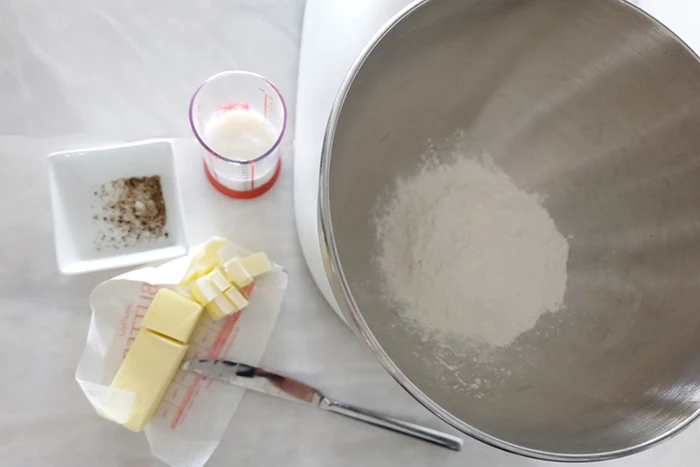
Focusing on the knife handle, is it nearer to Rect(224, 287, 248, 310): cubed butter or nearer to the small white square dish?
Rect(224, 287, 248, 310): cubed butter

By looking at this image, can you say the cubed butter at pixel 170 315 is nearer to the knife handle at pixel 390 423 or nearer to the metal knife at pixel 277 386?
the metal knife at pixel 277 386

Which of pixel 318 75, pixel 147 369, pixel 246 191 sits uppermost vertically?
pixel 318 75

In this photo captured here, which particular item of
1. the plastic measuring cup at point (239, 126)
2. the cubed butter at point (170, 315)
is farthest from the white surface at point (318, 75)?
the cubed butter at point (170, 315)

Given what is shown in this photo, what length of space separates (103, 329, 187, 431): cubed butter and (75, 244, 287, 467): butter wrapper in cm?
2

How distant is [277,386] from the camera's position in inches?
25.9

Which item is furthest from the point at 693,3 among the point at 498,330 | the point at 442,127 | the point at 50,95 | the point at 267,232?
the point at 50,95

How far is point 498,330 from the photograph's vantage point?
583 mm

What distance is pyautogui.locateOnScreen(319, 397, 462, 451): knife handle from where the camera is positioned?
66cm

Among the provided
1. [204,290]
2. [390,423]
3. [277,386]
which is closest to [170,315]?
[204,290]

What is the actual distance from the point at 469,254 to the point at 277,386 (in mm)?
268

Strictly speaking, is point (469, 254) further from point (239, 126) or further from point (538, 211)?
point (239, 126)

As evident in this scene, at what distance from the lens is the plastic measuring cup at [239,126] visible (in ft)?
2.21

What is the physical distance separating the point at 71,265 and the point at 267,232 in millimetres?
230

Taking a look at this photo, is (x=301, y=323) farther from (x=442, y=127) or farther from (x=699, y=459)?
(x=699, y=459)
